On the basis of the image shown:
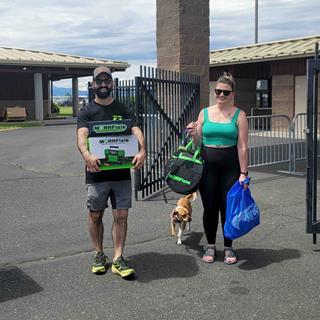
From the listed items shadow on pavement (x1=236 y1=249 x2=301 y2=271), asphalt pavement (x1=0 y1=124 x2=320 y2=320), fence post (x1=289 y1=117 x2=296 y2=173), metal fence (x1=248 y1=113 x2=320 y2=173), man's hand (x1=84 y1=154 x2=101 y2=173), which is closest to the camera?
asphalt pavement (x1=0 y1=124 x2=320 y2=320)

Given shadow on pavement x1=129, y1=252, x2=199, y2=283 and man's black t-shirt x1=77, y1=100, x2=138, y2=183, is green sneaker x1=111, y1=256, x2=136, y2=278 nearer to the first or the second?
shadow on pavement x1=129, y1=252, x2=199, y2=283

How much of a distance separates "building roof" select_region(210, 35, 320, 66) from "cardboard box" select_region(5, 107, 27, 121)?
13339 millimetres

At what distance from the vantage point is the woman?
4.56 m

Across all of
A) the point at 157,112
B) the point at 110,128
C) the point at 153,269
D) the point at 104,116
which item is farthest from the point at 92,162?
the point at 157,112

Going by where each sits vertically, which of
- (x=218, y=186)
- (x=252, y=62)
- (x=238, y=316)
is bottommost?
(x=238, y=316)

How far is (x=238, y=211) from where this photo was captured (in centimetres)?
456

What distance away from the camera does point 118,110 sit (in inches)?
170

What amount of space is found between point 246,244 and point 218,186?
1.00 metres

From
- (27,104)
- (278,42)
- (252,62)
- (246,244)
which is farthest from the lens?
(27,104)

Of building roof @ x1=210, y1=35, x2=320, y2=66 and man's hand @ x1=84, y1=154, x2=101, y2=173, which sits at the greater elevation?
building roof @ x1=210, y1=35, x2=320, y2=66

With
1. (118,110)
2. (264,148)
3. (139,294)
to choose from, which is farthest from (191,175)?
(264,148)

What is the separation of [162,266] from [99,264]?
620 mm

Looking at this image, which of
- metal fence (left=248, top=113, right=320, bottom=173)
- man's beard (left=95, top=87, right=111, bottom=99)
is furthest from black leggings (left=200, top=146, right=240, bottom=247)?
metal fence (left=248, top=113, right=320, bottom=173)

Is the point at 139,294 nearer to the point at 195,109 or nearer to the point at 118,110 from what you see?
the point at 118,110
